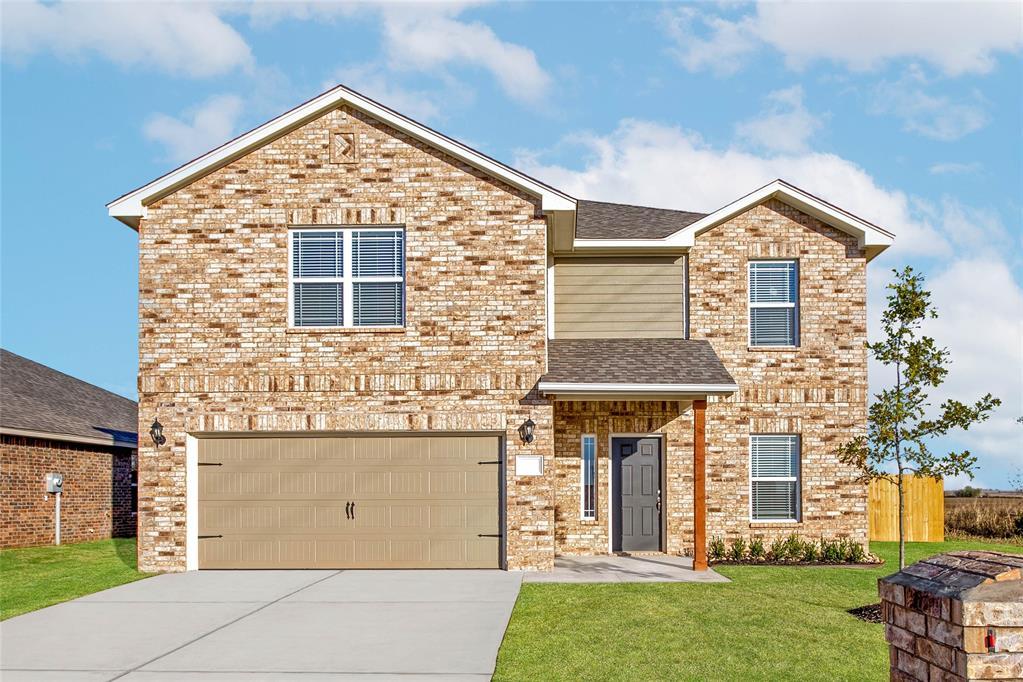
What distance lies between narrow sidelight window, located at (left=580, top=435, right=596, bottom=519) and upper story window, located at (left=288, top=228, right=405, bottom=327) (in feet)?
15.1

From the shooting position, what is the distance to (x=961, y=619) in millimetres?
4359

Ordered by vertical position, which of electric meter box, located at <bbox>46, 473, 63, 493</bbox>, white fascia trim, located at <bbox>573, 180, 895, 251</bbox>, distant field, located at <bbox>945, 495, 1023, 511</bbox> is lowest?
distant field, located at <bbox>945, 495, 1023, 511</bbox>

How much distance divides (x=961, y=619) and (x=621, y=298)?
14.3 metres

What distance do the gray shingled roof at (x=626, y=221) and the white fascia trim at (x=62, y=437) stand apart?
12.2m

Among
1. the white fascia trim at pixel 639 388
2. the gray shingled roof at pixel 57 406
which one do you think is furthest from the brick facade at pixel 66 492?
the white fascia trim at pixel 639 388

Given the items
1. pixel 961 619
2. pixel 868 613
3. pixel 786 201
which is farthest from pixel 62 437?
pixel 961 619

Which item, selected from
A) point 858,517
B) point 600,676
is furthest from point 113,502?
point 600,676

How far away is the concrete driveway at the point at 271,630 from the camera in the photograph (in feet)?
29.0

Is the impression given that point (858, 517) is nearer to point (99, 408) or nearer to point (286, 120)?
point (286, 120)

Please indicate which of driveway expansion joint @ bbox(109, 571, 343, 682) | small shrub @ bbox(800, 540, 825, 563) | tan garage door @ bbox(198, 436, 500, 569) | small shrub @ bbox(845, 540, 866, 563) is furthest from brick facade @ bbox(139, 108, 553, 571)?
small shrub @ bbox(845, 540, 866, 563)

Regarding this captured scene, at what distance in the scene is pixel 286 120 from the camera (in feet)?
51.5

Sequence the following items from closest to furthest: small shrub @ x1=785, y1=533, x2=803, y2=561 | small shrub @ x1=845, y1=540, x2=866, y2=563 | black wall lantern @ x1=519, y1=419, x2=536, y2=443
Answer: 1. black wall lantern @ x1=519, y1=419, x2=536, y2=443
2. small shrub @ x1=785, y1=533, x2=803, y2=561
3. small shrub @ x1=845, y1=540, x2=866, y2=563

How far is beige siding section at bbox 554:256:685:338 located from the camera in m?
18.5

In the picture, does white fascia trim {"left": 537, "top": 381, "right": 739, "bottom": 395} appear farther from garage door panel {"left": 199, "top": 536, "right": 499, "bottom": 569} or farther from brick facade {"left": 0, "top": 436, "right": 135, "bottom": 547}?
brick facade {"left": 0, "top": 436, "right": 135, "bottom": 547}
